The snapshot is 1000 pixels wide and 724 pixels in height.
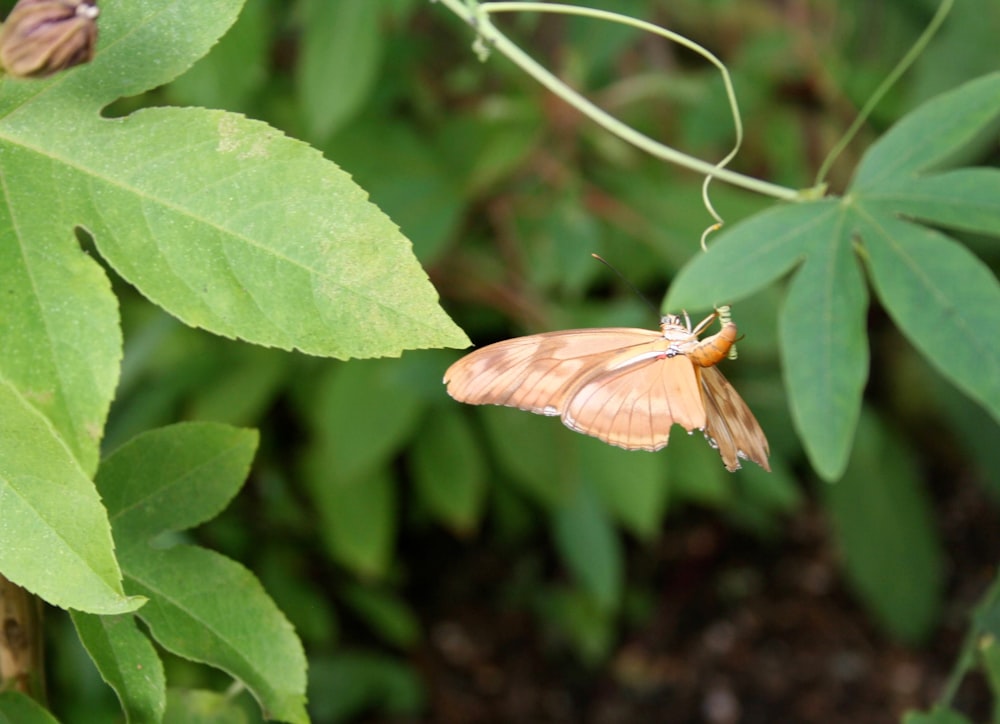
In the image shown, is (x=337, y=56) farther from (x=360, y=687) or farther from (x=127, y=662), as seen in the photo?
(x=360, y=687)

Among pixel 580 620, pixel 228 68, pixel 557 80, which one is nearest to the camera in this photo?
pixel 557 80

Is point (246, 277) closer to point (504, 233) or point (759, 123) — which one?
point (504, 233)

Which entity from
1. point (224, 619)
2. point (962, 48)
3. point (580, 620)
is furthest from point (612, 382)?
point (580, 620)

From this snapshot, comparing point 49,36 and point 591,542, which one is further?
point 591,542

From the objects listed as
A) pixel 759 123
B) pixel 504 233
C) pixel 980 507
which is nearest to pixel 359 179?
pixel 504 233

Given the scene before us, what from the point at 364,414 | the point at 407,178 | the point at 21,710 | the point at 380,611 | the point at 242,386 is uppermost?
→ the point at 21,710

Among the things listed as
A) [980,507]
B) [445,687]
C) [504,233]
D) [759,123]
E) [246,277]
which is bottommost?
[445,687]

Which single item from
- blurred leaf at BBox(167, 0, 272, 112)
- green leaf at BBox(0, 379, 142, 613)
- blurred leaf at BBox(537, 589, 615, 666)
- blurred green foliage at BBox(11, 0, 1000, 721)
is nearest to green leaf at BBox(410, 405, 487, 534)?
blurred green foliage at BBox(11, 0, 1000, 721)
